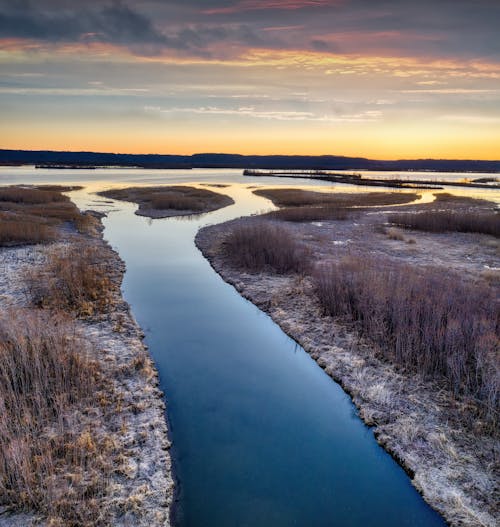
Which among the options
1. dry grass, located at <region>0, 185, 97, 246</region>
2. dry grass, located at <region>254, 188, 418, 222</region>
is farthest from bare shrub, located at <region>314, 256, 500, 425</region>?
dry grass, located at <region>254, 188, 418, 222</region>

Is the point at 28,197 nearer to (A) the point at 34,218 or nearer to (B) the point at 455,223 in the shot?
(A) the point at 34,218

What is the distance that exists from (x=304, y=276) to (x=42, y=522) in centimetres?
1467

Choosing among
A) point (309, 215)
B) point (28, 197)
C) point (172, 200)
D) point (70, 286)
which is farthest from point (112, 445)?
point (28, 197)

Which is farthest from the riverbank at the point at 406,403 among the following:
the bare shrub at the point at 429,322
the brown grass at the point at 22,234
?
the brown grass at the point at 22,234

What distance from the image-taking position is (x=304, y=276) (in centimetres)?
1891

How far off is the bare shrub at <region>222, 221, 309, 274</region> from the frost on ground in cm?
834

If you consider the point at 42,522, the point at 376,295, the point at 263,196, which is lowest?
the point at 42,522

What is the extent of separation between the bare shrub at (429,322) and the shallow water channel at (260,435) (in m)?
2.28

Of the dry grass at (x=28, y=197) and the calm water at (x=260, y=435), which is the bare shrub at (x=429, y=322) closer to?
the calm water at (x=260, y=435)

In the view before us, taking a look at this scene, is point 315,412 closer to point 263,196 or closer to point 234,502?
point 234,502

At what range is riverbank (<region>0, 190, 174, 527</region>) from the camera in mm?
5914

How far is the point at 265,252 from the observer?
21.8 metres

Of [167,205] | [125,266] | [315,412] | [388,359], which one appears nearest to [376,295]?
[388,359]

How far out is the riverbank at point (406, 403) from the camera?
675 centimetres
